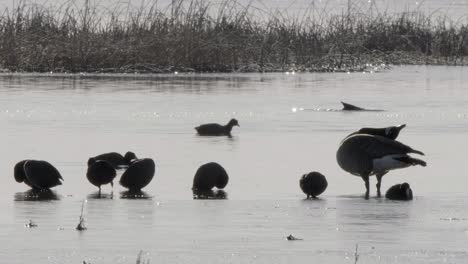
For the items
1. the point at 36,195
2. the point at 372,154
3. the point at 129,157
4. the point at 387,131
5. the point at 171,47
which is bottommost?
the point at 36,195

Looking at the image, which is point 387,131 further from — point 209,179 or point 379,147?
point 209,179

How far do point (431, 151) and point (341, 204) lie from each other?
4.60 metres

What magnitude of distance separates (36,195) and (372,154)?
8.96ft

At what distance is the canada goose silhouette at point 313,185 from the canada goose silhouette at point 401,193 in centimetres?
54

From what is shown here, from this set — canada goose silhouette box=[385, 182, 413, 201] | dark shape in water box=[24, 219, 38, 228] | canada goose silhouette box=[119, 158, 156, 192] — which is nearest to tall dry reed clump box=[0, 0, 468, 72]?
canada goose silhouette box=[119, 158, 156, 192]

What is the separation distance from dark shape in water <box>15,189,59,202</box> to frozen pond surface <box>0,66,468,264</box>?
9cm

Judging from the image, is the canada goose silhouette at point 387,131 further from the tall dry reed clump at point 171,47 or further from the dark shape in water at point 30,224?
the tall dry reed clump at point 171,47

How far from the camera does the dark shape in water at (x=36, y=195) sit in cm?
1134

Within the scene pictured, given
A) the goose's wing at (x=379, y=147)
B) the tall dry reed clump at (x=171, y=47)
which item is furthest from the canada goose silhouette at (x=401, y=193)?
the tall dry reed clump at (x=171, y=47)

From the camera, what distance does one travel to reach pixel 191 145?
16.2 meters

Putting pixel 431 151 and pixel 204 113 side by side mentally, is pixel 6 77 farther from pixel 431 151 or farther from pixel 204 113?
pixel 431 151

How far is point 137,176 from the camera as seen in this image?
12.0 metres

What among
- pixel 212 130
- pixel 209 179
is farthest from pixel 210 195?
pixel 212 130

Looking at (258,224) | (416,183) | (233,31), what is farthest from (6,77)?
(258,224)
